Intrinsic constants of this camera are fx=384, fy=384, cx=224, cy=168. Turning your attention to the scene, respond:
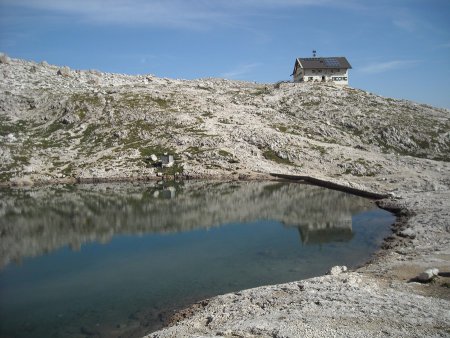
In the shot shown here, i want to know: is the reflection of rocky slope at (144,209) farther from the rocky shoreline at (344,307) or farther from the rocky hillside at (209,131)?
the rocky shoreline at (344,307)

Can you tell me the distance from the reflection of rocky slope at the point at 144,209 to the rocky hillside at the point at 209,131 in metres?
11.3

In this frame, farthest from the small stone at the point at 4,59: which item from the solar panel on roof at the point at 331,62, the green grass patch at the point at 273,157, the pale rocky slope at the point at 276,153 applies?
the solar panel on roof at the point at 331,62

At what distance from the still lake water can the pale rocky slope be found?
5019 mm

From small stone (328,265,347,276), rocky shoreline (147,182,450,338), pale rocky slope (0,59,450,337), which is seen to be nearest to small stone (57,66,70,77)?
pale rocky slope (0,59,450,337)

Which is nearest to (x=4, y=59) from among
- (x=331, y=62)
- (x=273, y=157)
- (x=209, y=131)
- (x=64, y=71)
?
(x=64, y=71)

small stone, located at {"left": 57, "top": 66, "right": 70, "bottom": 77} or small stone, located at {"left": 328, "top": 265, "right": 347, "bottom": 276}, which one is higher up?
small stone, located at {"left": 57, "top": 66, "right": 70, "bottom": 77}

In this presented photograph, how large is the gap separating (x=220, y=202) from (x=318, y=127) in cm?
5397

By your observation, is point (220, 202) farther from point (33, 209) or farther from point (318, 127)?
point (318, 127)

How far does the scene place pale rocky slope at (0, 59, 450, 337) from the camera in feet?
90.2

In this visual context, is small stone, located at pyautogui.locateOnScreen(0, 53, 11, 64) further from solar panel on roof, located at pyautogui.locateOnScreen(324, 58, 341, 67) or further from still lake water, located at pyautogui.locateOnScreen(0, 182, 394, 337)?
solar panel on roof, located at pyautogui.locateOnScreen(324, 58, 341, 67)

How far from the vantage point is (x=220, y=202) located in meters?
75.7

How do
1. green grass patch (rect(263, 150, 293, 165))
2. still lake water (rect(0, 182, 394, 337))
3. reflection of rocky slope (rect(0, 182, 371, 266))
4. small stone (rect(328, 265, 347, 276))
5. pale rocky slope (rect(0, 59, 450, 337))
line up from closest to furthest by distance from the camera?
pale rocky slope (rect(0, 59, 450, 337)), still lake water (rect(0, 182, 394, 337)), small stone (rect(328, 265, 347, 276)), reflection of rocky slope (rect(0, 182, 371, 266)), green grass patch (rect(263, 150, 293, 165))

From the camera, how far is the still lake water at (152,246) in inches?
1341

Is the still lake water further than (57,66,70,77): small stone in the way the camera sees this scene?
No
